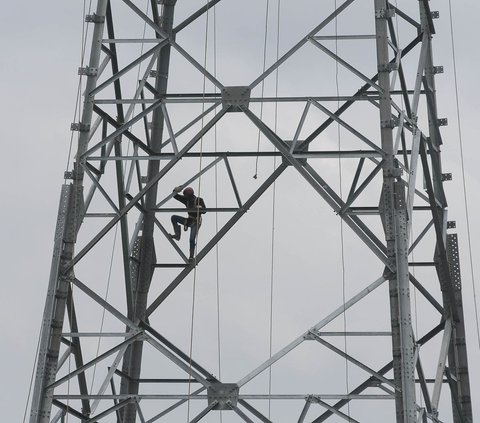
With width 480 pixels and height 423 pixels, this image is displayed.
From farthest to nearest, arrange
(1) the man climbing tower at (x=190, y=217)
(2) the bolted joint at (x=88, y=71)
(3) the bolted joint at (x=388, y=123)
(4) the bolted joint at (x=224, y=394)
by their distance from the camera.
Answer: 1. (1) the man climbing tower at (x=190, y=217)
2. (2) the bolted joint at (x=88, y=71)
3. (4) the bolted joint at (x=224, y=394)
4. (3) the bolted joint at (x=388, y=123)

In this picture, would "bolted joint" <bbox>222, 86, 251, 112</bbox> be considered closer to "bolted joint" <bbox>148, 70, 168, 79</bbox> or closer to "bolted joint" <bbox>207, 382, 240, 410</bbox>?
"bolted joint" <bbox>148, 70, 168, 79</bbox>

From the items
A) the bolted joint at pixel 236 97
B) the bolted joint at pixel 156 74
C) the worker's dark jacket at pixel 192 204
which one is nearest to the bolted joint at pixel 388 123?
the bolted joint at pixel 236 97

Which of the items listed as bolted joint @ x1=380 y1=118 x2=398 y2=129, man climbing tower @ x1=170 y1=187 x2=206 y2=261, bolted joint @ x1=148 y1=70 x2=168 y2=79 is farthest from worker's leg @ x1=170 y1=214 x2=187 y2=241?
bolted joint @ x1=380 y1=118 x2=398 y2=129

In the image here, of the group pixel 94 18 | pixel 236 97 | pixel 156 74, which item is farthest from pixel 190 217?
pixel 94 18

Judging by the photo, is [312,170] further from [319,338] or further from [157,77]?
[157,77]

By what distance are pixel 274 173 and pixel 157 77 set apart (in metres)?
4.56

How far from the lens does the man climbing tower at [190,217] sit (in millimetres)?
26498

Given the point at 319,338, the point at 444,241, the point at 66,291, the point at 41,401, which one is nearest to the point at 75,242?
the point at 66,291

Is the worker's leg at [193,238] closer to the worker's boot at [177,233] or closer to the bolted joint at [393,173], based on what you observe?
the worker's boot at [177,233]

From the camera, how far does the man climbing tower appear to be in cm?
2650

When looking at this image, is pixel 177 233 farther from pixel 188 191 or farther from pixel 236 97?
pixel 236 97

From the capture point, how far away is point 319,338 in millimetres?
22938

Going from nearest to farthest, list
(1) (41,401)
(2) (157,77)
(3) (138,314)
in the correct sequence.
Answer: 1. (1) (41,401)
2. (3) (138,314)
3. (2) (157,77)

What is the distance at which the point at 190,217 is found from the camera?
27.3m
